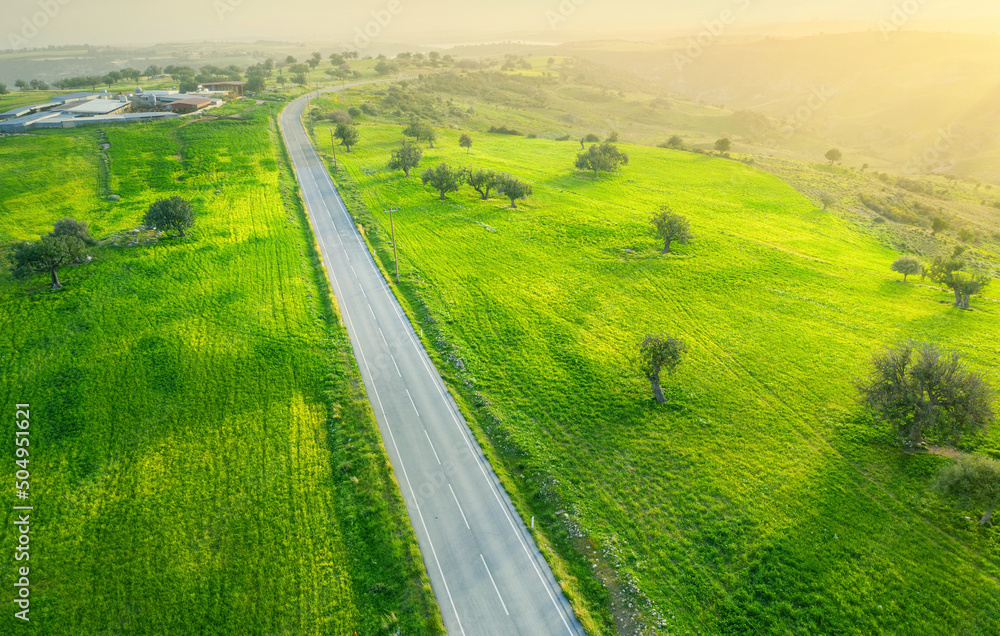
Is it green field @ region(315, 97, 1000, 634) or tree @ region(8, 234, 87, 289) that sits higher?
tree @ region(8, 234, 87, 289)

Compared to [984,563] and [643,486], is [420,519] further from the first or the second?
[984,563]

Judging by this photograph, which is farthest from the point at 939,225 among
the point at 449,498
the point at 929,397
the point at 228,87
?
the point at 228,87

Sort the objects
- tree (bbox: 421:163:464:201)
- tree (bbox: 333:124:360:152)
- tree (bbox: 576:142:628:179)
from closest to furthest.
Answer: tree (bbox: 421:163:464:201), tree (bbox: 576:142:628:179), tree (bbox: 333:124:360:152)

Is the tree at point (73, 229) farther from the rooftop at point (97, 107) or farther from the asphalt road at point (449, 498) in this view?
the rooftop at point (97, 107)

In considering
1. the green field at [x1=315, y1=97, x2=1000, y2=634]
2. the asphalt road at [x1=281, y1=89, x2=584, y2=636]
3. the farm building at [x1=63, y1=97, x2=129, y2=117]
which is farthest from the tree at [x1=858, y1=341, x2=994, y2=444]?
the farm building at [x1=63, y1=97, x2=129, y2=117]

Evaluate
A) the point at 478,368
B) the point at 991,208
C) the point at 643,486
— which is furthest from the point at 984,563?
the point at 991,208

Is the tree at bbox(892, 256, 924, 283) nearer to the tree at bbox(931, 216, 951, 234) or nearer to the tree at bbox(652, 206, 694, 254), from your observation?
the tree at bbox(652, 206, 694, 254)

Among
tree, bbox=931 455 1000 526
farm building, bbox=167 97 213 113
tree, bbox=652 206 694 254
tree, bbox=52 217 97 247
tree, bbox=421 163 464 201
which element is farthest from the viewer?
farm building, bbox=167 97 213 113
